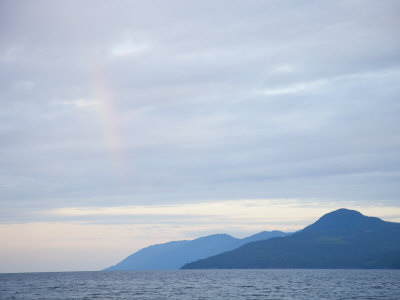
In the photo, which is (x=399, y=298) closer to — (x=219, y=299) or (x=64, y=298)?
(x=219, y=299)

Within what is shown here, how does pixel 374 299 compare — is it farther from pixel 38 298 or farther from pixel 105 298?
pixel 38 298

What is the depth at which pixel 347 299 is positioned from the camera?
110 meters

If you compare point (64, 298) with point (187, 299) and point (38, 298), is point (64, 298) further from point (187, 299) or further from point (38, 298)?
point (187, 299)

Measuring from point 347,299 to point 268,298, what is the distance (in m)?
18.8

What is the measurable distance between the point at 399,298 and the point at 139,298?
64.3 metres

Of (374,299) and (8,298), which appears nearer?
(374,299)

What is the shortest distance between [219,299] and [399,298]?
1732 inches

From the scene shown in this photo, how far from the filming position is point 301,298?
11281 cm

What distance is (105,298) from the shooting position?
11806 centimetres

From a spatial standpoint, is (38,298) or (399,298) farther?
(38,298)

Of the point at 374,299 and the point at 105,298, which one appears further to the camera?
the point at 105,298

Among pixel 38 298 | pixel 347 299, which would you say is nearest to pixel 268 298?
pixel 347 299

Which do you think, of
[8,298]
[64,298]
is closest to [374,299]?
[64,298]

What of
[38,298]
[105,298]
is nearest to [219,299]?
[105,298]
